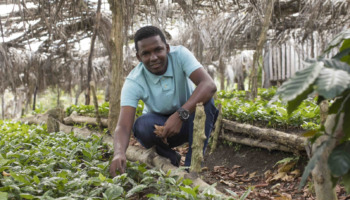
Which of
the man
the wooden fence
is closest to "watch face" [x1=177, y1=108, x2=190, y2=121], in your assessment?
the man

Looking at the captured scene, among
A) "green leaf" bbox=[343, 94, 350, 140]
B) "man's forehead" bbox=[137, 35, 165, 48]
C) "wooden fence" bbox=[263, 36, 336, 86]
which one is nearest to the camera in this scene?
"green leaf" bbox=[343, 94, 350, 140]

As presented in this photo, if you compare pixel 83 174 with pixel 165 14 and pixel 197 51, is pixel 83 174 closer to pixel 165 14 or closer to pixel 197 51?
pixel 165 14

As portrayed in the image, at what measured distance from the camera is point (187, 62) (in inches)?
114

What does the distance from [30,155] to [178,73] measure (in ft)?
5.15

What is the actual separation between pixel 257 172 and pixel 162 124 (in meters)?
1.30

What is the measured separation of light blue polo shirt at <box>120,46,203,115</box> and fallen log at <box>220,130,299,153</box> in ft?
3.99

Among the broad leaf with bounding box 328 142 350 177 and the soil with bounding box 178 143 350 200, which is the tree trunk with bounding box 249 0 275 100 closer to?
the soil with bounding box 178 143 350 200

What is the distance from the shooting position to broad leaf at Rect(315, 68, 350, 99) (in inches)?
31.5

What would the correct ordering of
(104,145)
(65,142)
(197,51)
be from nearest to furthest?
(104,145)
(65,142)
(197,51)

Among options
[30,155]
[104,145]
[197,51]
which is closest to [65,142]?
[104,145]

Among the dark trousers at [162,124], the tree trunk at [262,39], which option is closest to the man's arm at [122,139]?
the dark trousers at [162,124]

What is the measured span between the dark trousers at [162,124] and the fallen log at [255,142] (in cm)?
87

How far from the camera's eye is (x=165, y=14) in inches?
187

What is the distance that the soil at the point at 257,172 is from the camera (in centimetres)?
283
